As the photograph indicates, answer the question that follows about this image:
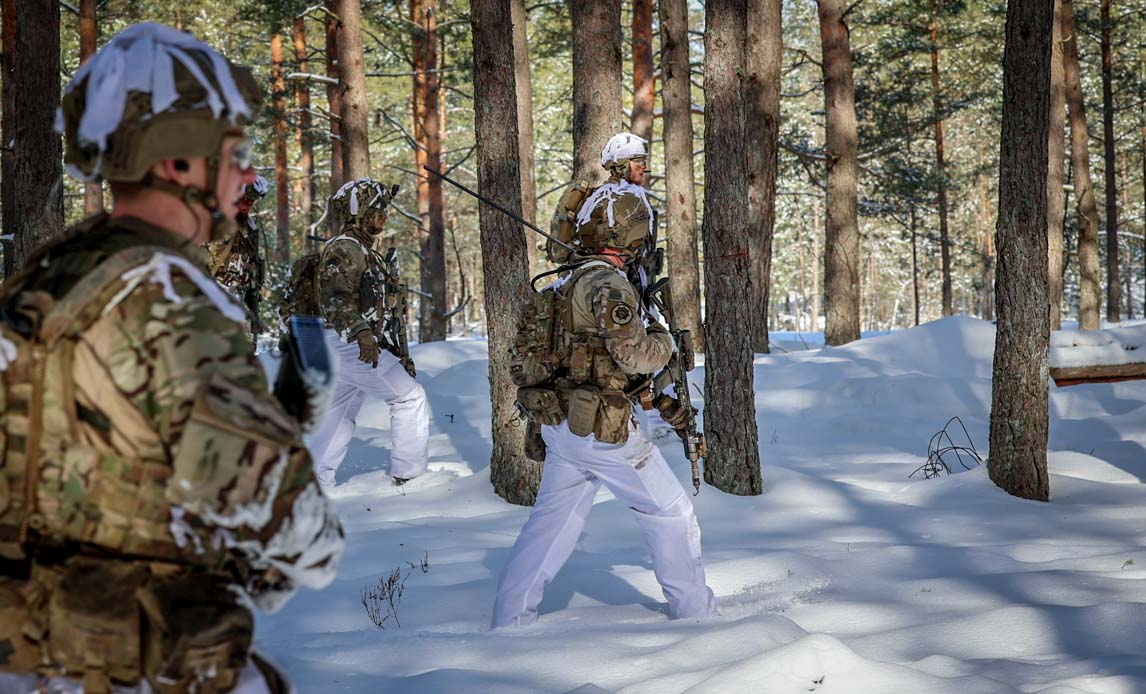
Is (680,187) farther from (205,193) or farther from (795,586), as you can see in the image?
(205,193)

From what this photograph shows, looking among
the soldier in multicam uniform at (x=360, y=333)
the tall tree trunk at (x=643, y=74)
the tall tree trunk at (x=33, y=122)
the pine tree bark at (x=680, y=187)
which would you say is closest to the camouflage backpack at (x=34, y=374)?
the tall tree trunk at (x=33, y=122)

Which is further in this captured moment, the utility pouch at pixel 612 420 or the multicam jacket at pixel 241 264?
the multicam jacket at pixel 241 264

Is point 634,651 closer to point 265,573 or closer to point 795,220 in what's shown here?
point 265,573

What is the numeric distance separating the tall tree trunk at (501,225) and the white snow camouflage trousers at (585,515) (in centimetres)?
275

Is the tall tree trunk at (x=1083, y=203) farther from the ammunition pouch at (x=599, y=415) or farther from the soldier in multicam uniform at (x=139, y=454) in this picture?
the soldier in multicam uniform at (x=139, y=454)

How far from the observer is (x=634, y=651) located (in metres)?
4.18

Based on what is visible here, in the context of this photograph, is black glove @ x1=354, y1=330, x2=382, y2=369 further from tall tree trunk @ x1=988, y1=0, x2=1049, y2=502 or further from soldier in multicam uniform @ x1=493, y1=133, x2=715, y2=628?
tall tree trunk @ x1=988, y1=0, x2=1049, y2=502

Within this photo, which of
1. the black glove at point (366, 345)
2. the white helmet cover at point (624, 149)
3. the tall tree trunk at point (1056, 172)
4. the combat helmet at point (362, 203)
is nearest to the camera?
the white helmet cover at point (624, 149)

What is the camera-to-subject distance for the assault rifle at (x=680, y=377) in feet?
16.9

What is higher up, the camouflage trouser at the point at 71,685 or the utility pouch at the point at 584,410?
the utility pouch at the point at 584,410

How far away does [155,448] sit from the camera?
1.86 m

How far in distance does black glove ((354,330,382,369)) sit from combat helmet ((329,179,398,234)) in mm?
885

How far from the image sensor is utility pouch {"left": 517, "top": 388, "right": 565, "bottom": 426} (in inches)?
189

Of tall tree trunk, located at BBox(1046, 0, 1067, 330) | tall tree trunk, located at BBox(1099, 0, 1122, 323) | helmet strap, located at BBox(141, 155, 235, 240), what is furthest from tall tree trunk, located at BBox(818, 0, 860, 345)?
helmet strap, located at BBox(141, 155, 235, 240)
